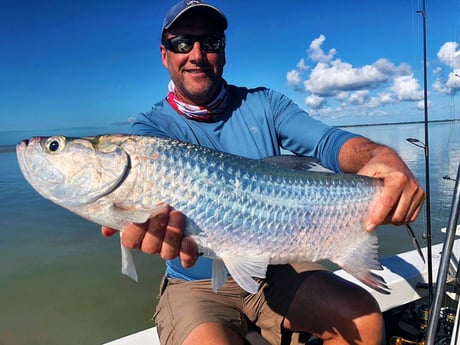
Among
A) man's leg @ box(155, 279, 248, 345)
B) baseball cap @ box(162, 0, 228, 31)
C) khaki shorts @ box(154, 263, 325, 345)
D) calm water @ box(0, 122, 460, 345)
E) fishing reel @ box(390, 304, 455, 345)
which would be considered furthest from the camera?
calm water @ box(0, 122, 460, 345)

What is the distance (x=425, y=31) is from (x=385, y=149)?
3.05 metres

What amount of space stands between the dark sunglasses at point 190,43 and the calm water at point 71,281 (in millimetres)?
4144

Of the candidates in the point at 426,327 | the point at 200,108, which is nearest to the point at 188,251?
the point at 200,108

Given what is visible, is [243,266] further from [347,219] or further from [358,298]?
[358,298]

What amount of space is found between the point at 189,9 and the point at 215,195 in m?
1.76

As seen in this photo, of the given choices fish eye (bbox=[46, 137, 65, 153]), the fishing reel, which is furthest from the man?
the fishing reel

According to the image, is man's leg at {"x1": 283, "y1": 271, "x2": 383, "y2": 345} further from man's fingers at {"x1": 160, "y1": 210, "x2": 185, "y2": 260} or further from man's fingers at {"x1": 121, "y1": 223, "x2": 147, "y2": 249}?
man's fingers at {"x1": 121, "y1": 223, "x2": 147, "y2": 249}

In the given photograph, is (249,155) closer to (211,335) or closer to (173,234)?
(173,234)

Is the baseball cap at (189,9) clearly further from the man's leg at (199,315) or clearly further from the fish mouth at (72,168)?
the man's leg at (199,315)

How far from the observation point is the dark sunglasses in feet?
10.2

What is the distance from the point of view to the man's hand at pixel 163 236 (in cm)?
198

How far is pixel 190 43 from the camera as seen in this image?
10.2 ft

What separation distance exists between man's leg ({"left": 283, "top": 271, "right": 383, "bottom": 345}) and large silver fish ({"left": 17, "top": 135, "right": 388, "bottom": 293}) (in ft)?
1.21

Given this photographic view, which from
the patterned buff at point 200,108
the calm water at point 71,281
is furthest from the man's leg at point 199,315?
the calm water at point 71,281
